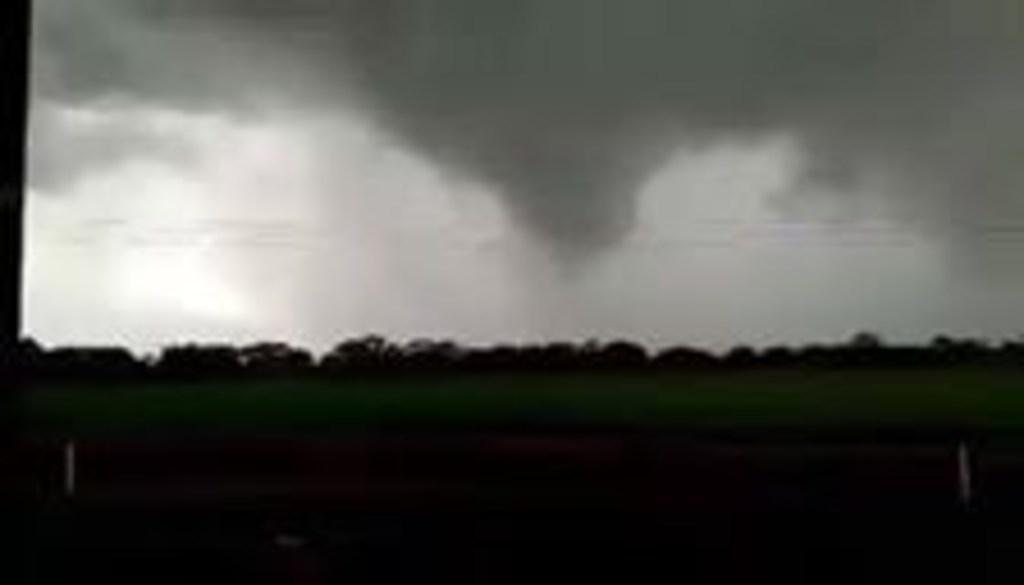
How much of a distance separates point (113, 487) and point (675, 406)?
9.67 meters

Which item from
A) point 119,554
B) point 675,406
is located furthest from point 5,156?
point 675,406

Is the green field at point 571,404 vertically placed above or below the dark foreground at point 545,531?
above

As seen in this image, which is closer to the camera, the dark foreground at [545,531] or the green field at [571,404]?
the dark foreground at [545,531]

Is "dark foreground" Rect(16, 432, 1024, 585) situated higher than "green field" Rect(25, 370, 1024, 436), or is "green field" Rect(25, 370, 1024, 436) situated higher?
"green field" Rect(25, 370, 1024, 436)

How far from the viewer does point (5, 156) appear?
229 inches

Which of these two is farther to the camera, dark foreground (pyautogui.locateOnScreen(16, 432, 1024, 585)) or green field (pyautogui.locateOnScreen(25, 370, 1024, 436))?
green field (pyautogui.locateOnScreen(25, 370, 1024, 436))

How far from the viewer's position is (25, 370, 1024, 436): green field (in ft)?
43.1

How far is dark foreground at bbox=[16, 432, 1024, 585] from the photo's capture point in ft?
19.3

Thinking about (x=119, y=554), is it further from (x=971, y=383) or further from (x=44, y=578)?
(x=971, y=383)

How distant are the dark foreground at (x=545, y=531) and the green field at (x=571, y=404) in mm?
4664

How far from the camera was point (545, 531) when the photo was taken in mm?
6078

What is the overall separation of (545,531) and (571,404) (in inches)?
355

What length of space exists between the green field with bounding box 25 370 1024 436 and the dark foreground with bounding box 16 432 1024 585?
466 centimetres

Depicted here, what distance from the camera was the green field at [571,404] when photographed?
13133 millimetres
